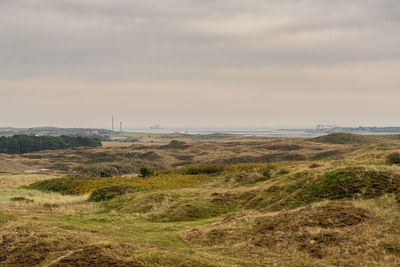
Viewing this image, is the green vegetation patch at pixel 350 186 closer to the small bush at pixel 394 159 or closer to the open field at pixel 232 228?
the open field at pixel 232 228

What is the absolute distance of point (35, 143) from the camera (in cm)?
13838

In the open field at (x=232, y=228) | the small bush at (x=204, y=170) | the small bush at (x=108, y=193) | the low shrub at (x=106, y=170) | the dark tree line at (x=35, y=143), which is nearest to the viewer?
the open field at (x=232, y=228)

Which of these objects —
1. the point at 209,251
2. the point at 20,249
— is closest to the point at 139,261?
the point at 209,251

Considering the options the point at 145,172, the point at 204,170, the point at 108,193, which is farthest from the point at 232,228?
the point at 204,170

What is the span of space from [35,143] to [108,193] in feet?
417

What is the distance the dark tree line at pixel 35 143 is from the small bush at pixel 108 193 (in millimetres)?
122921

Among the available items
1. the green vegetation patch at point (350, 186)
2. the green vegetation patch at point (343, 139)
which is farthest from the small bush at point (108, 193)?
the green vegetation patch at point (343, 139)

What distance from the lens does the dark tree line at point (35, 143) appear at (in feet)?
438

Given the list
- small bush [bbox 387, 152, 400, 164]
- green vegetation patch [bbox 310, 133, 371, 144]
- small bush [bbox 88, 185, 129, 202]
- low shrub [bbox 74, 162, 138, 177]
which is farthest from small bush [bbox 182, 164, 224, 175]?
green vegetation patch [bbox 310, 133, 371, 144]

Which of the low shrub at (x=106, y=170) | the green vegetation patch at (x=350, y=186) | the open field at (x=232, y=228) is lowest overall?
the low shrub at (x=106, y=170)

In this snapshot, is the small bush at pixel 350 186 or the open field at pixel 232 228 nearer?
the open field at pixel 232 228

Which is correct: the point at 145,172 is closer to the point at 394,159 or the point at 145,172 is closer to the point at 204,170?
the point at 204,170

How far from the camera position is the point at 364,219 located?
45.6 ft

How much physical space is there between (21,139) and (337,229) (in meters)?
155
